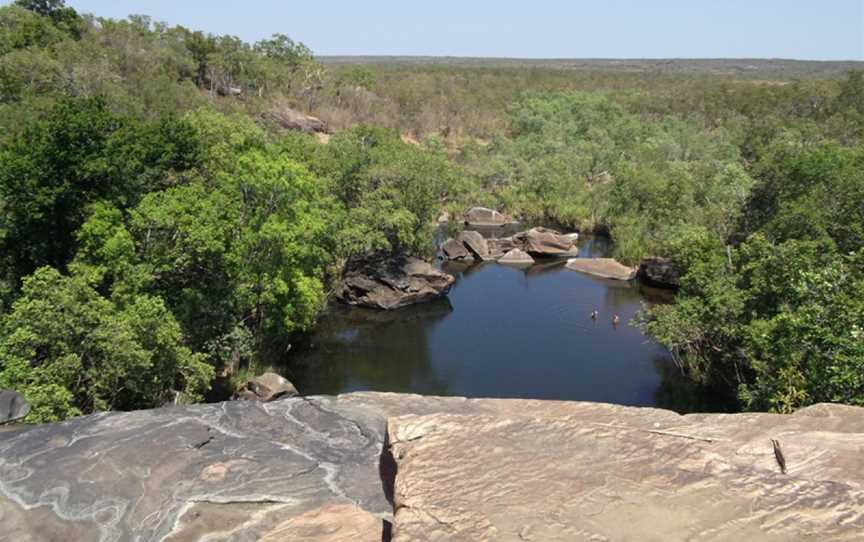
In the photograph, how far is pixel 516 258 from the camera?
5681cm

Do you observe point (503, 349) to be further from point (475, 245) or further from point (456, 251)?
point (475, 245)

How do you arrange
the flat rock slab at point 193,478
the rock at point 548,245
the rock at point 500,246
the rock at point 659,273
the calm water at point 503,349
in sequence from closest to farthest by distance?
the flat rock slab at point 193,478
the calm water at point 503,349
the rock at point 659,273
the rock at point 548,245
the rock at point 500,246


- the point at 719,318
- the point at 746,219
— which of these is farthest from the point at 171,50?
the point at 719,318

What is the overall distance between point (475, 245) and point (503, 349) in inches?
788

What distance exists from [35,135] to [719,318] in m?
30.3

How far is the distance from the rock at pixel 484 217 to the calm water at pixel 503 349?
17.9 m

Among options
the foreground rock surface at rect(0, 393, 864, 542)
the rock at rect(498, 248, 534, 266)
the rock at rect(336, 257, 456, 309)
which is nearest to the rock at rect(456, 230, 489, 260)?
the rock at rect(498, 248, 534, 266)

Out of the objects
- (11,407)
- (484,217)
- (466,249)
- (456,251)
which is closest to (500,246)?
(466,249)

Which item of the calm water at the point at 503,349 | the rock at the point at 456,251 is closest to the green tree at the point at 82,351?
the calm water at the point at 503,349

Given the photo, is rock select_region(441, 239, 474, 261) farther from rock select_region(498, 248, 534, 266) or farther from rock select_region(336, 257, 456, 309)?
rock select_region(336, 257, 456, 309)

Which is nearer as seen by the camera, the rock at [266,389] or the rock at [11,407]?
the rock at [11,407]

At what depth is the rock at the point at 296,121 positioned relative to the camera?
80.8 metres

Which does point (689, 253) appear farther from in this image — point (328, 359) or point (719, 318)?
point (328, 359)

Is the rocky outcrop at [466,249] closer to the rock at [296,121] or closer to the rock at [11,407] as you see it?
the rock at [296,121]
